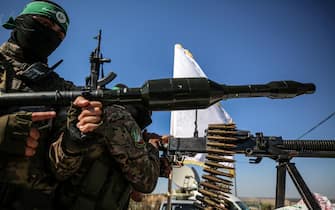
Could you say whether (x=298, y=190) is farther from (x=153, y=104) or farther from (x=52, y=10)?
(x=52, y=10)

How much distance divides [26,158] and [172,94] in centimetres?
102

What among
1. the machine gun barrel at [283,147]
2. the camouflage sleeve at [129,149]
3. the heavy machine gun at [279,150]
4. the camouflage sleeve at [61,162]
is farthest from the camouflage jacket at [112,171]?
the machine gun barrel at [283,147]

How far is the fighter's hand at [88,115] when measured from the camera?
149cm

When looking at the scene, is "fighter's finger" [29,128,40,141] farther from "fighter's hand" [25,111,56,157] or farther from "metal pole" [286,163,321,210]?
"metal pole" [286,163,321,210]

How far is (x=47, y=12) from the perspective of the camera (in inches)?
89.8

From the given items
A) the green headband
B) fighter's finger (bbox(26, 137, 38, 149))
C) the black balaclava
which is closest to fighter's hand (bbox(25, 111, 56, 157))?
fighter's finger (bbox(26, 137, 38, 149))

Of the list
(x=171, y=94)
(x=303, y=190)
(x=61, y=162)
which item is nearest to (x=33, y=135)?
(x=61, y=162)

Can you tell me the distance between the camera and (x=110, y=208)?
2.08m

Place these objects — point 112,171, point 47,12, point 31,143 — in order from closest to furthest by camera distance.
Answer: point 31,143
point 112,171
point 47,12

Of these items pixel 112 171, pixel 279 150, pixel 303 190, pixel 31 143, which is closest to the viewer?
pixel 31 143

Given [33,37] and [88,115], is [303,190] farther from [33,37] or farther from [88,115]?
[33,37]

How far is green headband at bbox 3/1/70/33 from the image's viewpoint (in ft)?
7.46

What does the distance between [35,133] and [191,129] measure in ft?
20.2

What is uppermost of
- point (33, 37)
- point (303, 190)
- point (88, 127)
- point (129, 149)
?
point (33, 37)
